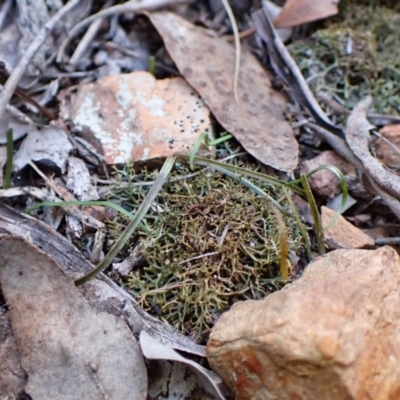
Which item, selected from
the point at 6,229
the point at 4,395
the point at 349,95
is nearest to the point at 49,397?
the point at 4,395

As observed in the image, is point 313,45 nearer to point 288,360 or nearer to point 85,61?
point 85,61

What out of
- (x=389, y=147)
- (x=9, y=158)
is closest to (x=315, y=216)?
(x=389, y=147)

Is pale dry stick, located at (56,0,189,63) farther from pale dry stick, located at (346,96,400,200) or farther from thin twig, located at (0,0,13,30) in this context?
pale dry stick, located at (346,96,400,200)

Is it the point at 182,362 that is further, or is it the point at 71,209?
the point at 71,209

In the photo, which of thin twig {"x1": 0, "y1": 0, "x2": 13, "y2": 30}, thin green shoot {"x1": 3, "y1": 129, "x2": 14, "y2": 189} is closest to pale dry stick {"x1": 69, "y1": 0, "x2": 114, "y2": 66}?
thin twig {"x1": 0, "y1": 0, "x2": 13, "y2": 30}

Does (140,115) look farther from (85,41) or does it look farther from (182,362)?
(182,362)
